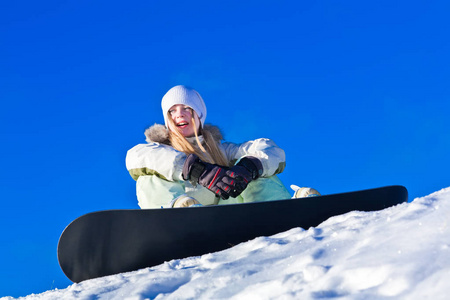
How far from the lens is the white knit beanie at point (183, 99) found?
171 inches

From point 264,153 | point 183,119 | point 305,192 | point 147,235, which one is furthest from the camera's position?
point 183,119

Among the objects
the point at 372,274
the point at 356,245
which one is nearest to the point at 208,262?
the point at 356,245

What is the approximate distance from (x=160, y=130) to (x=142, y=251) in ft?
5.03

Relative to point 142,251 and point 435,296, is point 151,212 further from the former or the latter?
point 435,296

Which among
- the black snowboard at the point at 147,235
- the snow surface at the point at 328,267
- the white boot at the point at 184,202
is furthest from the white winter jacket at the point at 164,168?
the snow surface at the point at 328,267

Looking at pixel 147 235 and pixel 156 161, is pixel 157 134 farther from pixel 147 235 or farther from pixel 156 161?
pixel 147 235

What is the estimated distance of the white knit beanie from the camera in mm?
4332

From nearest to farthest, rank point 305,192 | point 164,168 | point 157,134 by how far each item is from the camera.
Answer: point 164,168 < point 305,192 < point 157,134

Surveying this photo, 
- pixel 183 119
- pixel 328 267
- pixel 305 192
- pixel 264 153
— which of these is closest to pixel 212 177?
pixel 264 153

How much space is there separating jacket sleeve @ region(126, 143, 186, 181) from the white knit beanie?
2.04 ft

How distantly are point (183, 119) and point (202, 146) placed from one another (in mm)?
329

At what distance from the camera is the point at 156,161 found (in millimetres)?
3623

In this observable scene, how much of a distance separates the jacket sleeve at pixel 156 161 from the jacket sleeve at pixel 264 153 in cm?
75

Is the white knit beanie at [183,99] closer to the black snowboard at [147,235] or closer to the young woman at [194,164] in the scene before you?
the young woman at [194,164]
